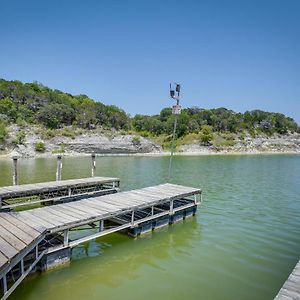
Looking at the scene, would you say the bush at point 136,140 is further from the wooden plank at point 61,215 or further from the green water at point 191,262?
the wooden plank at point 61,215

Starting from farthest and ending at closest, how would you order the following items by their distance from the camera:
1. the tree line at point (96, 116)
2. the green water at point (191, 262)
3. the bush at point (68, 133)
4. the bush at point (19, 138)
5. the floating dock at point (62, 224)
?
the tree line at point (96, 116) → the bush at point (68, 133) → the bush at point (19, 138) → the green water at point (191, 262) → the floating dock at point (62, 224)

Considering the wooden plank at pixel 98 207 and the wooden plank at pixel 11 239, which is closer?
the wooden plank at pixel 11 239

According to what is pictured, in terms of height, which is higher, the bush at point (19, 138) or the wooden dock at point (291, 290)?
the bush at point (19, 138)

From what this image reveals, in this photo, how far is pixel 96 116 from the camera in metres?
68.8

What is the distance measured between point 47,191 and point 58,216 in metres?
6.02

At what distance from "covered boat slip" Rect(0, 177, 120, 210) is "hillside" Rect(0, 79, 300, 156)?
3467 centimetres

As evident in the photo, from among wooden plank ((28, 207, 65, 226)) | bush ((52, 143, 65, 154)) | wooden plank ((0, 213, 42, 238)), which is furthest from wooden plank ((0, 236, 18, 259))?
bush ((52, 143, 65, 154))

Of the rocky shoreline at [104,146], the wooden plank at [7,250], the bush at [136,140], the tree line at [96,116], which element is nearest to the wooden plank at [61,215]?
the wooden plank at [7,250]

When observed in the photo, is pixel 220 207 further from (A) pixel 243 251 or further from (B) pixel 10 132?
(B) pixel 10 132

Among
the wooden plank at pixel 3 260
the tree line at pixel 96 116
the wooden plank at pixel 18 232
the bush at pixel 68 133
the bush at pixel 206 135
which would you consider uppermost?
the tree line at pixel 96 116

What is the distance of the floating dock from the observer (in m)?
6.91

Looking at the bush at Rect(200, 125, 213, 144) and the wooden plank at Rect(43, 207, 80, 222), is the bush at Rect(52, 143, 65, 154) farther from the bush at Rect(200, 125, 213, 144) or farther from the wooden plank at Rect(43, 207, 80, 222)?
the wooden plank at Rect(43, 207, 80, 222)

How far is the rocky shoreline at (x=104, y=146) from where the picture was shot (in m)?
49.7

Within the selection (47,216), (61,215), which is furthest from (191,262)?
(47,216)
